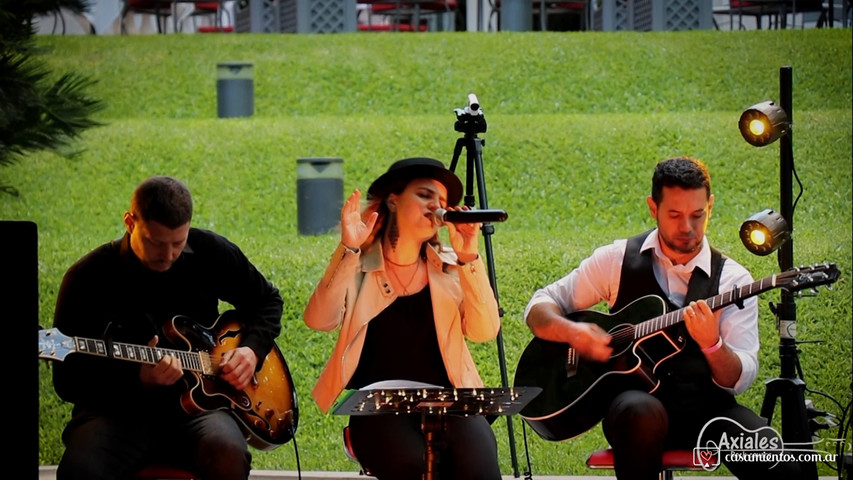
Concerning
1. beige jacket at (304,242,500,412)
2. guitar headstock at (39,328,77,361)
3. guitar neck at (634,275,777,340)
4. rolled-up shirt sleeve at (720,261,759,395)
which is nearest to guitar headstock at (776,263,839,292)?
guitar neck at (634,275,777,340)

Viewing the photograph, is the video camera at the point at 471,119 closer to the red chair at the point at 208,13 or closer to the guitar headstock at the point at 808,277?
the guitar headstock at the point at 808,277

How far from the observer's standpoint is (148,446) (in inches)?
165

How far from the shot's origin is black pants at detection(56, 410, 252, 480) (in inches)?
159

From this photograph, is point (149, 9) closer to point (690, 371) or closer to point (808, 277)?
point (690, 371)

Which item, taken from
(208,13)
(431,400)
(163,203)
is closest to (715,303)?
(431,400)

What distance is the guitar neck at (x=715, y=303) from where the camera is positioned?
159 inches

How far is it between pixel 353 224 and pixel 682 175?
115 cm

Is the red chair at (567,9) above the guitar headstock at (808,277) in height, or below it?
above

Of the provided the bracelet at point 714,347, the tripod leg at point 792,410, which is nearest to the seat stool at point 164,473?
the bracelet at point 714,347

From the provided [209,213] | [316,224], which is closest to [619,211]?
[316,224]

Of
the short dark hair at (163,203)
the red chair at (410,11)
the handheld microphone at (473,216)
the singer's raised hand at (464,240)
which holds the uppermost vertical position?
the red chair at (410,11)

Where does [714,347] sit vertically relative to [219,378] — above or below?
above

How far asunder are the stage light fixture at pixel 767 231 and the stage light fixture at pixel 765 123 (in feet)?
0.91

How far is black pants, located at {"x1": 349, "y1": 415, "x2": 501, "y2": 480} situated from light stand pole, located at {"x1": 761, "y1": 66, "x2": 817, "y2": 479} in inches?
41.7
